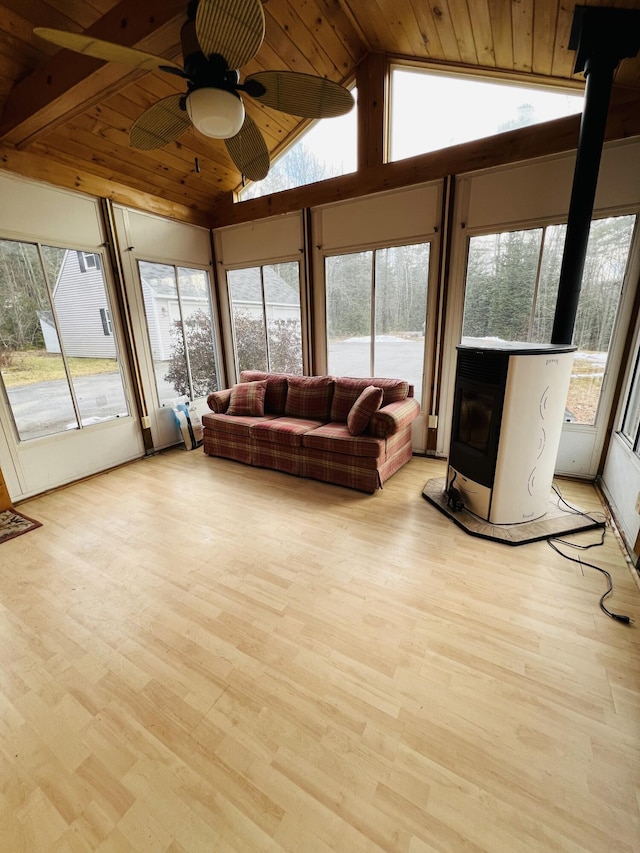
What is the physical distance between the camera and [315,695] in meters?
1.42

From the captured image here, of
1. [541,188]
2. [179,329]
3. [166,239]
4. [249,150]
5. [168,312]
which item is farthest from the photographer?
[179,329]

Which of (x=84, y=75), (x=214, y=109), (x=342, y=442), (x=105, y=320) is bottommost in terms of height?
(x=342, y=442)

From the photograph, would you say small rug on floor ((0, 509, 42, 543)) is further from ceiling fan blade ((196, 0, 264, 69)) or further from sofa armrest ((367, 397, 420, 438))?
ceiling fan blade ((196, 0, 264, 69))

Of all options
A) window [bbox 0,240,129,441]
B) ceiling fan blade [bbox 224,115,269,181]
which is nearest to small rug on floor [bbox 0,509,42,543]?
window [bbox 0,240,129,441]

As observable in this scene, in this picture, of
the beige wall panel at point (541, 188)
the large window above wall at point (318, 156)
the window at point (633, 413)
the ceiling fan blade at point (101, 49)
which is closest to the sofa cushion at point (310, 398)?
the beige wall panel at point (541, 188)

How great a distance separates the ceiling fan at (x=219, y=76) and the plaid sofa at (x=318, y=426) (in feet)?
6.59

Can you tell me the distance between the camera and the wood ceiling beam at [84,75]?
1.76 metres

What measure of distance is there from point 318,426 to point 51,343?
8.44ft

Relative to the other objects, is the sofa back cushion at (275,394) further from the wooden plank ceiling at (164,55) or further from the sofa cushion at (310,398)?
the wooden plank ceiling at (164,55)

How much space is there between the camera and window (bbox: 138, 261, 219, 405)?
13.5 feet

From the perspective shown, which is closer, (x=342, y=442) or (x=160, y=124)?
(x=160, y=124)

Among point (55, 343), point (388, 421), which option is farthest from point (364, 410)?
point (55, 343)

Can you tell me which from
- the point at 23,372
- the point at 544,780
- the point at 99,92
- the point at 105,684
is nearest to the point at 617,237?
the point at 544,780

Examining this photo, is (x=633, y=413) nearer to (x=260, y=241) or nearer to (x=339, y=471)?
(x=339, y=471)
